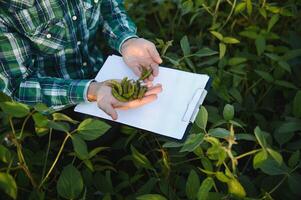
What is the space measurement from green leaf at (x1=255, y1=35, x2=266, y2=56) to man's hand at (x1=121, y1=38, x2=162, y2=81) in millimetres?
423

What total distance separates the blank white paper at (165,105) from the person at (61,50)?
1.1 inches

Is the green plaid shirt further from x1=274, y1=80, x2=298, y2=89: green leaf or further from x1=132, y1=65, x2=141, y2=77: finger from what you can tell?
x1=274, y1=80, x2=298, y2=89: green leaf

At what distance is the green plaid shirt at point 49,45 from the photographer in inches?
39.2

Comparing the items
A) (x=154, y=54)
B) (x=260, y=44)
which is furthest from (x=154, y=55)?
(x=260, y=44)

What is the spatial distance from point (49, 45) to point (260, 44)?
691 mm

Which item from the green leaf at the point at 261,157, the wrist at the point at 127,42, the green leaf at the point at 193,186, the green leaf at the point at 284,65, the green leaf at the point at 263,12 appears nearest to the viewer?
the green leaf at the point at 261,157

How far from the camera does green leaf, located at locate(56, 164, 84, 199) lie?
90 cm

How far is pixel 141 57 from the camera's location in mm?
1125

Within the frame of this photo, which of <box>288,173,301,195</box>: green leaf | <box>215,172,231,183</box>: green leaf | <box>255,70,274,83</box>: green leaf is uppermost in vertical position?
<box>215,172,231,183</box>: green leaf

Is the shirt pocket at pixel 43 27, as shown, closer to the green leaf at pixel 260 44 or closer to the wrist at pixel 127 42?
the wrist at pixel 127 42

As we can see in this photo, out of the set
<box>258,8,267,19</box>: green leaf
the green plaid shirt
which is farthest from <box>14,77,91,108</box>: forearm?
<box>258,8,267,19</box>: green leaf

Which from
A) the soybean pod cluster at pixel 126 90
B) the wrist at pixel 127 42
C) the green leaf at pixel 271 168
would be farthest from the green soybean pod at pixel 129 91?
the green leaf at pixel 271 168

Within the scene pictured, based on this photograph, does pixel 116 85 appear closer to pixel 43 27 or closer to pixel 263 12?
pixel 43 27

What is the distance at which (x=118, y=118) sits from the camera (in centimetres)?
101
